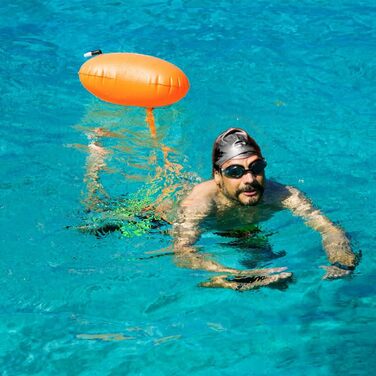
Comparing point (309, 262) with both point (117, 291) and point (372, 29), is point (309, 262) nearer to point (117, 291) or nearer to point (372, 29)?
point (117, 291)

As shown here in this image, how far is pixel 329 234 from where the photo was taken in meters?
5.86

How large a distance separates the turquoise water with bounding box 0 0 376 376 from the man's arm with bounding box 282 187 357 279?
20 centimetres

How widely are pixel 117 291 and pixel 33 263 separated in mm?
837

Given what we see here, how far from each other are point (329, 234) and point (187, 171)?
7.80 ft

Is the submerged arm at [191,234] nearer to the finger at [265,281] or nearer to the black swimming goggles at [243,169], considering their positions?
the finger at [265,281]

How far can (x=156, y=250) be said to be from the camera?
6.22 meters

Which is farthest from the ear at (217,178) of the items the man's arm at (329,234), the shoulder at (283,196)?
the man's arm at (329,234)

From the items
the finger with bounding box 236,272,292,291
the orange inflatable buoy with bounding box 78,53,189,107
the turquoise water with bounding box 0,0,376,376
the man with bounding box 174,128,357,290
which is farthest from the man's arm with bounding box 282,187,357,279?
the orange inflatable buoy with bounding box 78,53,189,107

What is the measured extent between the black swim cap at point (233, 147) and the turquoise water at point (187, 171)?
73 centimetres

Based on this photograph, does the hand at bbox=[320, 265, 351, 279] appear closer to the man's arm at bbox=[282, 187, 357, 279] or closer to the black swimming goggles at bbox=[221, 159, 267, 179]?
the man's arm at bbox=[282, 187, 357, 279]

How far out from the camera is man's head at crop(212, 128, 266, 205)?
19.6 feet

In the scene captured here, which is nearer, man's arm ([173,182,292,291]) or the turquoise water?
the turquoise water

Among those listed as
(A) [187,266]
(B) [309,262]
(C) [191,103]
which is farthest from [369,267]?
(C) [191,103]

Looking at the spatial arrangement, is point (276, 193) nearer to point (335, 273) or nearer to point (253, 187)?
point (253, 187)
